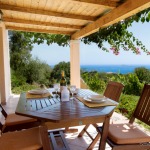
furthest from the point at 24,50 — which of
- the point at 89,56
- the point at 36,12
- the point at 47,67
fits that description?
the point at 36,12

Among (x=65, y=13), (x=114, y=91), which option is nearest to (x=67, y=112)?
(x=114, y=91)

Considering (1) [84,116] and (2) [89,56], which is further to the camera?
(2) [89,56]

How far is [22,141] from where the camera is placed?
1.75 m

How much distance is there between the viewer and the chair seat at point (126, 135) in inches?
69.1

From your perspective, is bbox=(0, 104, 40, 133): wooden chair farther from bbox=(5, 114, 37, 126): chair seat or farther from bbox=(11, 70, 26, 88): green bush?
bbox=(11, 70, 26, 88): green bush

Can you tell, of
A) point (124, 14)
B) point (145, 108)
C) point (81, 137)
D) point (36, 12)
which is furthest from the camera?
point (36, 12)

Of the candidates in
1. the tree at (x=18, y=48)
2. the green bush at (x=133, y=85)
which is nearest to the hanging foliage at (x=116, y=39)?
the green bush at (x=133, y=85)

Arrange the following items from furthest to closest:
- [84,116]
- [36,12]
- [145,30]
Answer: [145,30], [36,12], [84,116]

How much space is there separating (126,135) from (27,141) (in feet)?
3.37

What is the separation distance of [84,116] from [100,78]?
17.6 feet

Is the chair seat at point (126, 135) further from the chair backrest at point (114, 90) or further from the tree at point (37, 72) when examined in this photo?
the tree at point (37, 72)

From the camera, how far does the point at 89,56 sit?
9305 millimetres

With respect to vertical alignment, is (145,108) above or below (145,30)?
below

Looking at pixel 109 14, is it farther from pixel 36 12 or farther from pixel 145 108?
pixel 145 108
